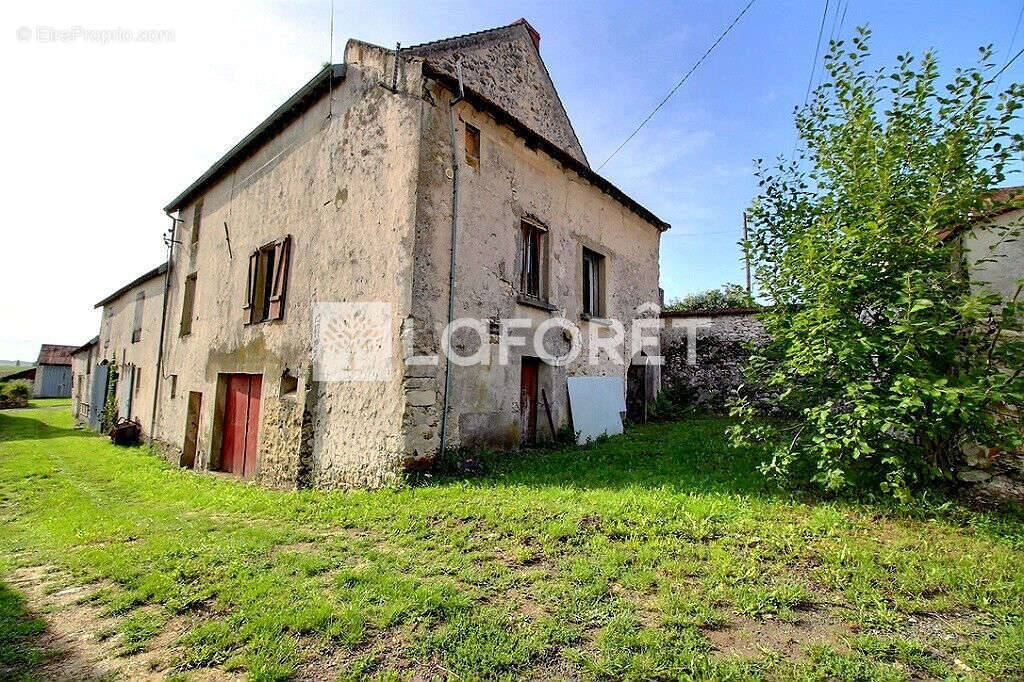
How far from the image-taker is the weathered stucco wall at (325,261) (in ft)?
20.8

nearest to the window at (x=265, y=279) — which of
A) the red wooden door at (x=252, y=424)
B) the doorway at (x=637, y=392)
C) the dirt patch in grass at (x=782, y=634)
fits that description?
the red wooden door at (x=252, y=424)

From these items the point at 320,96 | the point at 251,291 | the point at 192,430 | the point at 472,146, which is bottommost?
the point at 192,430

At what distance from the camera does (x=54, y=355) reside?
3772cm

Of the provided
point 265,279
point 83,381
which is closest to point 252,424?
point 265,279

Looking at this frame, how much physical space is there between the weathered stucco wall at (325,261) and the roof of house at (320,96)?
0.65 ft

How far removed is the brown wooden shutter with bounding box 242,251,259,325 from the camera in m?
8.89

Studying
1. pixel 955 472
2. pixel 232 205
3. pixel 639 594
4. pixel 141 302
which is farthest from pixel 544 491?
pixel 141 302

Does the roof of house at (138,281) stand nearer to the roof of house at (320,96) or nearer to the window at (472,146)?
the roof of house at (320,96)

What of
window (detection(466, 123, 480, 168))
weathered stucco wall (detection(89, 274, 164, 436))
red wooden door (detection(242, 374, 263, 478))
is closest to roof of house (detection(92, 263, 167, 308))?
weathered stucco wall (detection(89, 274, 164, 436))

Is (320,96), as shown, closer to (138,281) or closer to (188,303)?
(188,303)

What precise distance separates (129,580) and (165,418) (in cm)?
968

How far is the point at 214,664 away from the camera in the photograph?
2.66 m

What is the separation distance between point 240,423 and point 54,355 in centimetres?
4207

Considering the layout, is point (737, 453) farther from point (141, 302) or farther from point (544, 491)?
point (141, 302)
